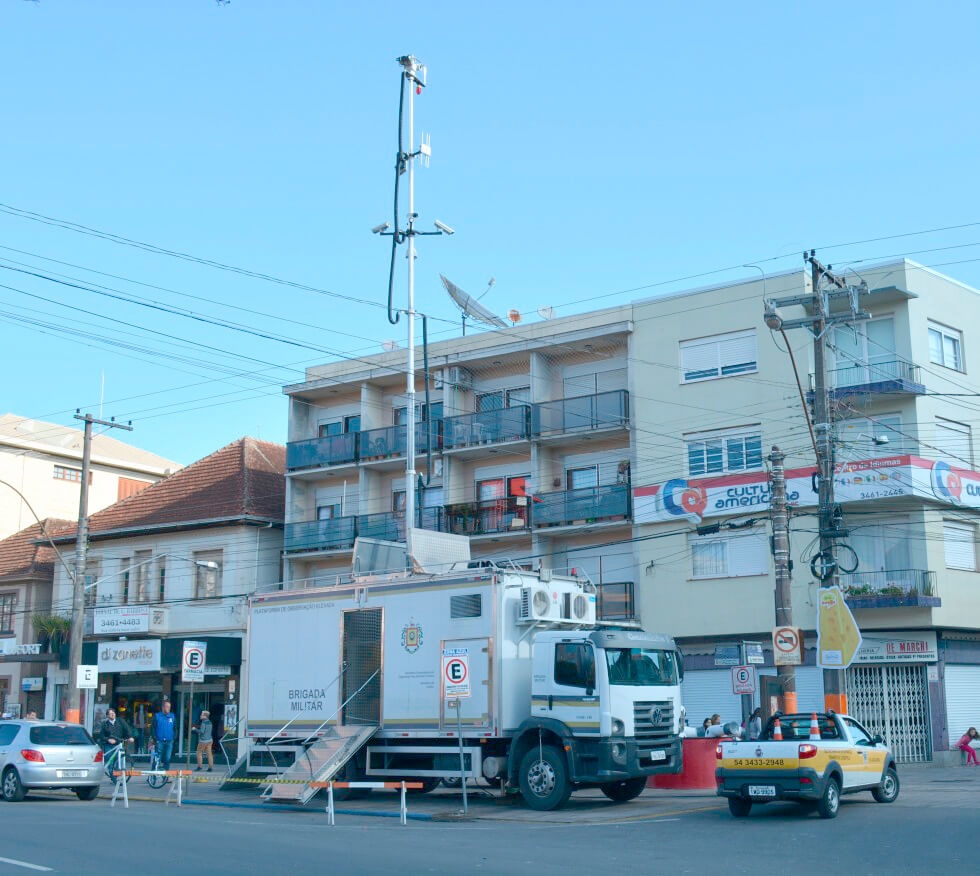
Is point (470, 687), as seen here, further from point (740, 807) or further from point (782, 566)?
point (782, 566)

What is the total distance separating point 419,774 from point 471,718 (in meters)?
1.55

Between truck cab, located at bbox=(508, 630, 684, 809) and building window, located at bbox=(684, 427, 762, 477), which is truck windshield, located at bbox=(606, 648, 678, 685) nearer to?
truck cab, located at bbox=(508, 630, 684, 809)

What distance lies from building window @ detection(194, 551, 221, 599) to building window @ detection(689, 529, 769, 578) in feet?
55.7

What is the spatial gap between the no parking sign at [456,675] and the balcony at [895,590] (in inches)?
601

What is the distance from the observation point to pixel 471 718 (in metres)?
20.4

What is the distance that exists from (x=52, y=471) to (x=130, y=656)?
2006cm

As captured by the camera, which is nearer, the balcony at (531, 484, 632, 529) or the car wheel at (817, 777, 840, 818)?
the car wheel at (817, 777, 840, 818)

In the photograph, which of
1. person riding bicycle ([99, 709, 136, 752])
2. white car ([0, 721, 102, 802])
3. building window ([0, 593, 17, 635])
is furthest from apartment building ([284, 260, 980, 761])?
building window ([0, 593, 17, 635])

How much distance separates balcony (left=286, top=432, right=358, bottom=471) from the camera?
42094 millimetres

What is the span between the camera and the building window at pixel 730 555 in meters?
33.5

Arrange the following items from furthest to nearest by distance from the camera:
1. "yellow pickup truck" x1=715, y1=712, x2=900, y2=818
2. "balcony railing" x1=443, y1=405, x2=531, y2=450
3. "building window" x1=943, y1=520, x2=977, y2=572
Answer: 1. "balcony railing" x1=443, y1=405, x2=531, y2=450
2. "building window" x1=943, y1=520, x2=977, y2=572
3. "yellow pickup truck" x1=715, y1=712, x2=900, y2=818

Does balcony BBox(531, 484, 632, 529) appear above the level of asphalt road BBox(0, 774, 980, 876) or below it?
above

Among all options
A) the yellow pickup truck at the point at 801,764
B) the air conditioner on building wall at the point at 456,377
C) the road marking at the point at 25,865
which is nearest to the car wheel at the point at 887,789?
the yellow pickup truck at the point at 801,764

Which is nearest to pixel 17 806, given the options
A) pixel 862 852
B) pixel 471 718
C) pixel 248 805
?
pixel 248 805
